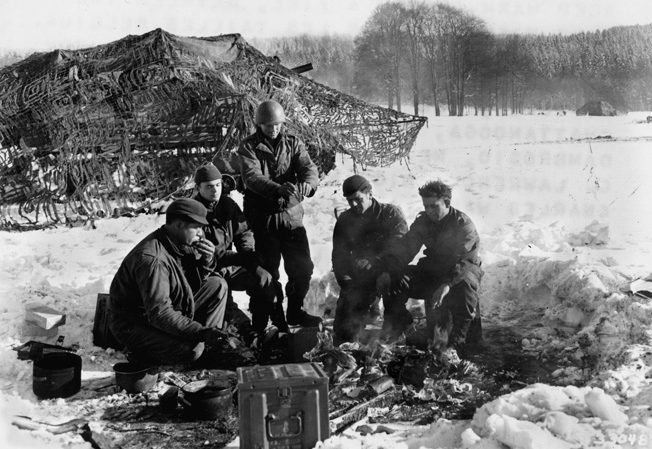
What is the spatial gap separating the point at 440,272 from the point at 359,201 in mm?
916

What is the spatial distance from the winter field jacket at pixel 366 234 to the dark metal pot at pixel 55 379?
7.25ft

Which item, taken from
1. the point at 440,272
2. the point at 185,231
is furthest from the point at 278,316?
the point at 440,272

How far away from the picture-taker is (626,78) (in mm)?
10891

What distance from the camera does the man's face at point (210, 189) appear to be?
15.0 feet

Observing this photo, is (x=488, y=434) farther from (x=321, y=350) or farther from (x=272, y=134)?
(x=272, y=134)

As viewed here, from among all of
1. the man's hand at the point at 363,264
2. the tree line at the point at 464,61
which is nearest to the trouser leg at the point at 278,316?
the man's hand at the point at 363,264

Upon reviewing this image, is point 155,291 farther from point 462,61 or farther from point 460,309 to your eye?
point 462,61

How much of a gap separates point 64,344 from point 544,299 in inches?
176

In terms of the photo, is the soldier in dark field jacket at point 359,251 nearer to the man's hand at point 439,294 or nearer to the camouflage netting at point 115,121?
the man's hand at point 439,294

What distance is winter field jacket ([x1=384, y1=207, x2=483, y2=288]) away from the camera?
462 cm

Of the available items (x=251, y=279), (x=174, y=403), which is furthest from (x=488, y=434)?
(x=251, y=279)

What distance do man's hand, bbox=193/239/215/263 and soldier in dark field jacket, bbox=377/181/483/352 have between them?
1439mm

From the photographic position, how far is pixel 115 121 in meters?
7.60

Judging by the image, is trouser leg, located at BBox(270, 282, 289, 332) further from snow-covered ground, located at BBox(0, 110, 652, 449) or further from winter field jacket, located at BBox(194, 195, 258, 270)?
snow-covered ground, located at BBox(0, 110, 652, 449)
